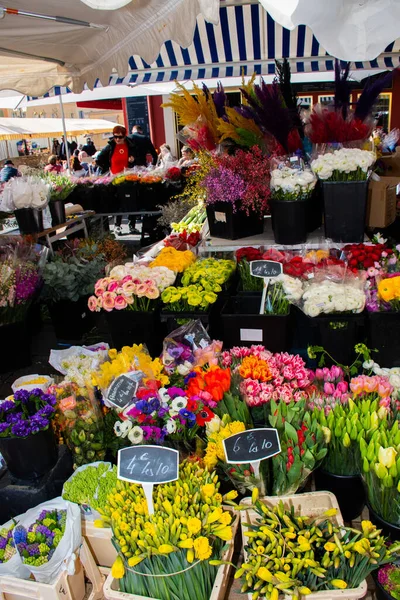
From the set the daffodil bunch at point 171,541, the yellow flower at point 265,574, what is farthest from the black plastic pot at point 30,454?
the yellow flower at point 265,574

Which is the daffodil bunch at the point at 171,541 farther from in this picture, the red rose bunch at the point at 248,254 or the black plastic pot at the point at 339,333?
the red rose bunch at the point at 248,254

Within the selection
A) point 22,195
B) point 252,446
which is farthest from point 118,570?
point 22,195

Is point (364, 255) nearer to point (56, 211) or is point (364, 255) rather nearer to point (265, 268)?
point (265, 268)

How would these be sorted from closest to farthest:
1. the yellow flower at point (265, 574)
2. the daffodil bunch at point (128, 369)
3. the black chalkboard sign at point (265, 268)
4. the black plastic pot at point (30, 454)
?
the yellow flower at point (265, 574), the black plastic pot at point (30, 454), the daffodil bunch at point (128, 369), the black chalkboard sign at point (265, 268)

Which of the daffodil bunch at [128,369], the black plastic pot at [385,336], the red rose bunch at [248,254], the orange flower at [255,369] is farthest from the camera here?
the red rose bunch at [248,254]

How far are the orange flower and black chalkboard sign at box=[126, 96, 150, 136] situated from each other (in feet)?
38.8

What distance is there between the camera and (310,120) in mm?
2855

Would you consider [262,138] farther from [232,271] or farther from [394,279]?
[394,279]

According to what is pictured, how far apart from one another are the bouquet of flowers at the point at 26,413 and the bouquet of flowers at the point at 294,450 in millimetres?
835

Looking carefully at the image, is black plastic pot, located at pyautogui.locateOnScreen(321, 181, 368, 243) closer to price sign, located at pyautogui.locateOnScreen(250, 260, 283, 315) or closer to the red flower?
price sign, located at pyautogui.locateOnScreen(250, 260, 283, 315)

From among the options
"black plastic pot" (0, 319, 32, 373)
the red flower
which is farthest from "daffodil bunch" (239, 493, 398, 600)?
"black plastic pot" (0, 319, 32, 373)

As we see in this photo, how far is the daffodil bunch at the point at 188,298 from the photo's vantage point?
266 centimetres

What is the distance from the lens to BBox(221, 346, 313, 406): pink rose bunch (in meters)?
1.85

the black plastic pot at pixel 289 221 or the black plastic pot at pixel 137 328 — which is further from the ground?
the black plastic pot at pixel 289 221
